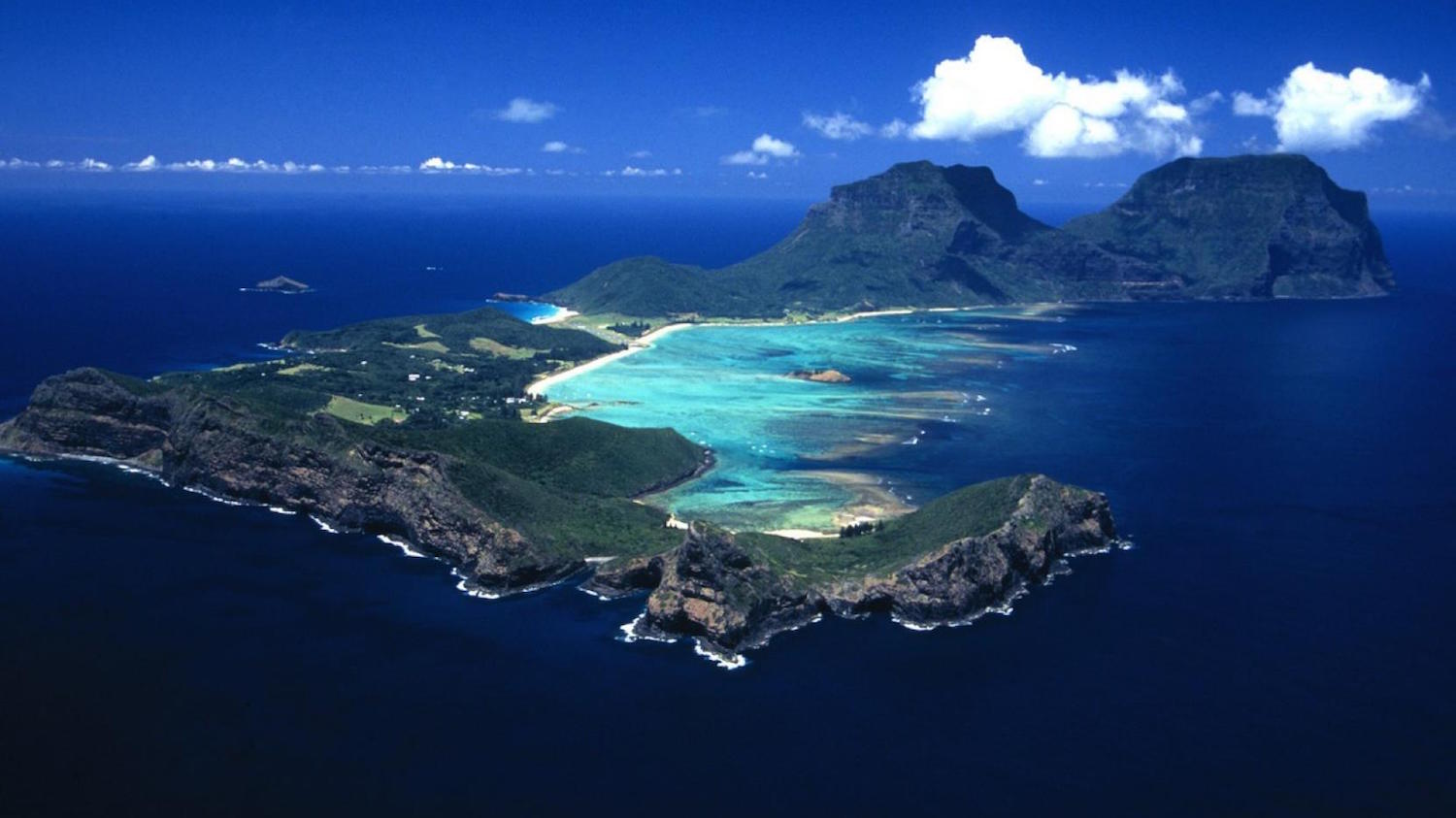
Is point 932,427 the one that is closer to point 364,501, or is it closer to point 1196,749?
point 364,501

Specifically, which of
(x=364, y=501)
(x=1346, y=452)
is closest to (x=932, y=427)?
(x=1346, y=452)

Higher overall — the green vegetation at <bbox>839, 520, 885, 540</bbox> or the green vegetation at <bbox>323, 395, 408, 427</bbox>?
the green vegetation at <bbox>323, 395, 408, 427</bbox>

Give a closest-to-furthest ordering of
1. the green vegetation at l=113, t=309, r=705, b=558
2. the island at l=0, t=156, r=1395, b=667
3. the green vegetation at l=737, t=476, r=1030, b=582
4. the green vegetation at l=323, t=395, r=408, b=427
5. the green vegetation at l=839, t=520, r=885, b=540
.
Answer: the island at l=0, t=156, r=1395, b=667 → the green vegetation at l=737, t=476, r=1030, b=582 → the green vegetation at l=113, t=309, r=705, b=558 → the green vegetation at l=839, t=520, r=885, b=540 → the green vegetation at l=323, t=395, r=408, b=427

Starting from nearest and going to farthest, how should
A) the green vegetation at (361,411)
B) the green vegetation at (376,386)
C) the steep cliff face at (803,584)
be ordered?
the steep cliff face at (803,584)
the green vegetation at (361,411)
the green vegetation at (376,386)

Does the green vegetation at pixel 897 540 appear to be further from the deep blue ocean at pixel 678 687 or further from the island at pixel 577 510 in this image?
the deep blue ocean at pixel 678 687

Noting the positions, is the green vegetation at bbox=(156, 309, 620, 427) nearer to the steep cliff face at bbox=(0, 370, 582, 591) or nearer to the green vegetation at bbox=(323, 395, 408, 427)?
the green vegetation at bbox=(323, 395, 408, 427)

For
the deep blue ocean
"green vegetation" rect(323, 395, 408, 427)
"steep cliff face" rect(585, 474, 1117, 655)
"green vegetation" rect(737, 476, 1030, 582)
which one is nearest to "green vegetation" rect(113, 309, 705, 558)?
"green vegetation" rect(323, 395, 408, 427)

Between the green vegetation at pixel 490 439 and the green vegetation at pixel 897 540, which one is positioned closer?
the green vegetation at pixel 897 540

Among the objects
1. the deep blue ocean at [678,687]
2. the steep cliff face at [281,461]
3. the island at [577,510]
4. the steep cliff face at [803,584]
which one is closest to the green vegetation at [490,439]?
the island at [577,510]

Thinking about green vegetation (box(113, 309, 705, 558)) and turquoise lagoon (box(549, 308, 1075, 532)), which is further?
turquoise lagoon (box(549, 308, 1075, 532))

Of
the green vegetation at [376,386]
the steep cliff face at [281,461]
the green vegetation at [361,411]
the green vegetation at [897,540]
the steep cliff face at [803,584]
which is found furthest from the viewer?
the green vegetation at [376,386]
